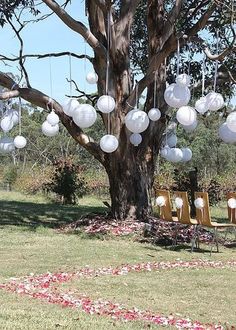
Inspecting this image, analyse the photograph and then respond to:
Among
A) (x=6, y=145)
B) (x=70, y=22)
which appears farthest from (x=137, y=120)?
(x=70, y=22)

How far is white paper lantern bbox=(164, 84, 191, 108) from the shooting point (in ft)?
31.6

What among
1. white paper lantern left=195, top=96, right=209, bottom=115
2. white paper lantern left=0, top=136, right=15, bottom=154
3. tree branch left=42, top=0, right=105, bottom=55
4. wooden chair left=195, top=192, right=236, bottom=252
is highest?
tree branch left=42, top=0, right=105, bottom=55

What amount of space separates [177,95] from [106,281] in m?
3.72

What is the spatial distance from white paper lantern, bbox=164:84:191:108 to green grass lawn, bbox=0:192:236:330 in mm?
2547

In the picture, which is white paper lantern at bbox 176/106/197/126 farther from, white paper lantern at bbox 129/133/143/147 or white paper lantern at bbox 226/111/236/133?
white paper lantern at bbox 129/133/143/147

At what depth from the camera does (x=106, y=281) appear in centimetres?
721

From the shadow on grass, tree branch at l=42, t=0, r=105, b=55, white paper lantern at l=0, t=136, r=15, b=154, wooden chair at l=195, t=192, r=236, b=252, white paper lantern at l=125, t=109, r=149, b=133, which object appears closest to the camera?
wooden chair at l=195, t=192, r=236, b=252

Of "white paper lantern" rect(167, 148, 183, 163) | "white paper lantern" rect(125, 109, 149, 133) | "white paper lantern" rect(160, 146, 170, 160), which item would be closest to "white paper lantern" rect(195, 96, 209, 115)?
"white paper lantern" rect(125, 109, 149, 133)

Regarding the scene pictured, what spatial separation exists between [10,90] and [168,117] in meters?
3.56

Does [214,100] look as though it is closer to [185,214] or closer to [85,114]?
[185,214]

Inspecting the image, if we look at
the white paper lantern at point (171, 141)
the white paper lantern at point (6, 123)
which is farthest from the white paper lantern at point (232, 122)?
the white paper lantern at point (6, 123)

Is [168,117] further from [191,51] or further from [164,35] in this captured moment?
[191,51]

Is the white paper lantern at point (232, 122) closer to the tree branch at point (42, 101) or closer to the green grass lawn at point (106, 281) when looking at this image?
the green grass lawn at point (106, 281)

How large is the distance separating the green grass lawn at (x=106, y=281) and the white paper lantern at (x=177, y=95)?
100 inches
